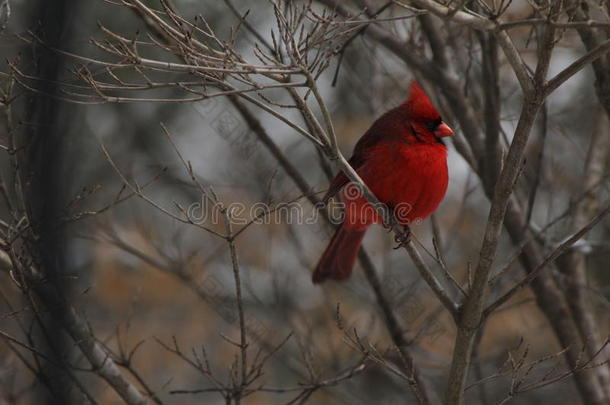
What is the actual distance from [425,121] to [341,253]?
973 millimetres

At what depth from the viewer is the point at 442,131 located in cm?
425

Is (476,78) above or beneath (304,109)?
above

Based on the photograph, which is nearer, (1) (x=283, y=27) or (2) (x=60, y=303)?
(2) (x=60, y=303)

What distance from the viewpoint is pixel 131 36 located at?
6223 millimetres

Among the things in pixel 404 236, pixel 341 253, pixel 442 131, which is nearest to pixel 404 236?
pixel 404 236

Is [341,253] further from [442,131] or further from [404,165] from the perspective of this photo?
[442,131]

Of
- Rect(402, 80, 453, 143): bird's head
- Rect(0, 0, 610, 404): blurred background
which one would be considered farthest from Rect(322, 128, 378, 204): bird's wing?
Rect(0, 0, 610, 404): blurred background

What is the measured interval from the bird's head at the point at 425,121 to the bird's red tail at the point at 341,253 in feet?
2.67

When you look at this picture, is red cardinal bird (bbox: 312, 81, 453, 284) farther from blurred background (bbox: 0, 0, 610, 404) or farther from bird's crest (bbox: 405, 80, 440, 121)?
blurred background (bbox: 0, 0, 610, 404)

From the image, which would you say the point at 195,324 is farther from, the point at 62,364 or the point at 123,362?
the point at 62,364

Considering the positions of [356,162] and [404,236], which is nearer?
[404,236]

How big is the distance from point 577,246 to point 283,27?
8.51 ft

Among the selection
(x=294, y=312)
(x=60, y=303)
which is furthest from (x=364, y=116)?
(x=60, y=303)

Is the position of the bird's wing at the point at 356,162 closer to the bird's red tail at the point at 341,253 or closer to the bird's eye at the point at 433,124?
the bird's eye at the point at 433,124
